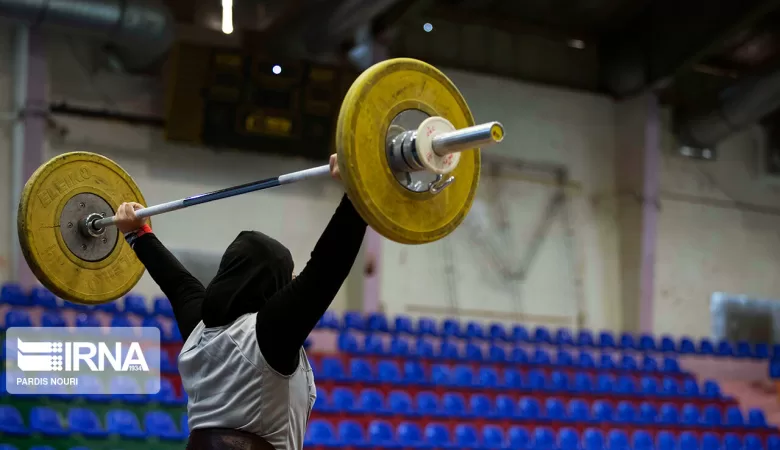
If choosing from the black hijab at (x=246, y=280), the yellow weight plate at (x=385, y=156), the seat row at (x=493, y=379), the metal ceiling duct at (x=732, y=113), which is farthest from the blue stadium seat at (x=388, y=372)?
the black hijab at (x=246, y=280)

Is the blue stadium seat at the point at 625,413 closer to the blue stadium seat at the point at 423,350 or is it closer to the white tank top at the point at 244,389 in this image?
the blue stadium seat at the point at 423,350

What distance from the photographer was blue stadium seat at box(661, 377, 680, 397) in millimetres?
8898

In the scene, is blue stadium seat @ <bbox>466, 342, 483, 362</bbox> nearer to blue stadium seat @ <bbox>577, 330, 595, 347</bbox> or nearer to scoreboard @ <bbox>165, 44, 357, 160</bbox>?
blue stadium seat @ <bbox>577, 330, 595, 347</bbox>

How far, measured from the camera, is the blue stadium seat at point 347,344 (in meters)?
7.93

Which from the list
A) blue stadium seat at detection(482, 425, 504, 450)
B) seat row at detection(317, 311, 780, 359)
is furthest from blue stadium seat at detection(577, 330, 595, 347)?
blue stadium seat at detection(482, 425, 504, 450)

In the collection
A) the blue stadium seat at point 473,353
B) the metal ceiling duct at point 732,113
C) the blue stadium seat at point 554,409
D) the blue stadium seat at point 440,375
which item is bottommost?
the blue stadium seat at point 554,409

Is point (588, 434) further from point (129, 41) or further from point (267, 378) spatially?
point (267, 378)

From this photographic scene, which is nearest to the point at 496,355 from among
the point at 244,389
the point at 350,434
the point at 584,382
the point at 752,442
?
the point at 584,382

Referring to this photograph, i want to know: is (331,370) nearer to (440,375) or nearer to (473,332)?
(440,375)

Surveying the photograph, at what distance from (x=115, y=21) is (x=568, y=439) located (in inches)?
197

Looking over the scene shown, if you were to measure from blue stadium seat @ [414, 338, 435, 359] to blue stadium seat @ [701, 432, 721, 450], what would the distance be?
240 cm

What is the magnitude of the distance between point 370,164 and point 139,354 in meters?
5.42

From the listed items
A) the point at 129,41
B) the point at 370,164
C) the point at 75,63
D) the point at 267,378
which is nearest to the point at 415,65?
the point at 370,164

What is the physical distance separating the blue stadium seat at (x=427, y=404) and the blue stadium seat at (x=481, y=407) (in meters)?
0.30
